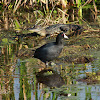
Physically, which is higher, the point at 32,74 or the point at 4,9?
the point at 4,9

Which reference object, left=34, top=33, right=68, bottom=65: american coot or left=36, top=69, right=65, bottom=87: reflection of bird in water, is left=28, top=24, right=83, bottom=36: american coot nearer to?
left=34, top=33, right=68, bottom=65: american coot

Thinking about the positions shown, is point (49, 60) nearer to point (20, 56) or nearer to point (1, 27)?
point (20, 56)

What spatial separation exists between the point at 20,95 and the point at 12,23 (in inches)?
287

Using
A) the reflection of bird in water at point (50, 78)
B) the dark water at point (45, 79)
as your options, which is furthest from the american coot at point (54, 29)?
the reflection of bird in water at point (50, 78)

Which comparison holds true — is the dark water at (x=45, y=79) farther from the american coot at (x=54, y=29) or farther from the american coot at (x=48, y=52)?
the american coot at (x=54, y=29)

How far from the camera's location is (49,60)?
6676mm

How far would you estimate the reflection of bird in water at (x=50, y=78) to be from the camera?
17.6 feet

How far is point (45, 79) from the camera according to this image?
5.72 m

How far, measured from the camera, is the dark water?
4660mm

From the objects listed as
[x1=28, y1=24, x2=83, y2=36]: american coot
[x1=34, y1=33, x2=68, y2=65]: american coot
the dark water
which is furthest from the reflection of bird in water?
[x1=28, y1=24, x2=83, y2=36]: american coot

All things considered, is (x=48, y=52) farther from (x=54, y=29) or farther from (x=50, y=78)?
(x=54, y=29)

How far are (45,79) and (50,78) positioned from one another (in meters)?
0.13

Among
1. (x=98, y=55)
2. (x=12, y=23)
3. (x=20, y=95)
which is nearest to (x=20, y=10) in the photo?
(x=12, y=23)

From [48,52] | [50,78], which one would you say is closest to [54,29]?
[48,52]
